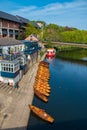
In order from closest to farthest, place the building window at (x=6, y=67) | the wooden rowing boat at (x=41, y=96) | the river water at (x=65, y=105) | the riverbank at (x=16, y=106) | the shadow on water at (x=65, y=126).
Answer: the riverbank at (x=16, y=106), the shadow on water at (x=65, y=126), the river water at (x=65, y=105), the wooden rowing boat at (x=41, y=96), the building window at (x=6, y=67)

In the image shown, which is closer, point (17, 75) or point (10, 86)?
point (10, 86)

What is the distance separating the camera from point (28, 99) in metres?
38.2

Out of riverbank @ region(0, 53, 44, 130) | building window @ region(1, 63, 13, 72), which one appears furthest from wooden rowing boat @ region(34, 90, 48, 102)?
building window @ region(1, 63, 13, 72)

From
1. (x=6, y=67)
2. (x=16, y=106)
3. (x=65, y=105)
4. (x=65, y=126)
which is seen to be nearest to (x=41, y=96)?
(x=65, y=105)

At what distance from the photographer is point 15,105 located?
114 ft

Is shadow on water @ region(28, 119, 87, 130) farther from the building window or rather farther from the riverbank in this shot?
the building window

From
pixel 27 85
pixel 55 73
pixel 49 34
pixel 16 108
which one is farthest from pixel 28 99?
pixel 49 34

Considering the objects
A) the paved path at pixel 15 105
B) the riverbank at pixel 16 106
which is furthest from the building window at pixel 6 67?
the riverbank at pixel 16 106

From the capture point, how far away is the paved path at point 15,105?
29.1m

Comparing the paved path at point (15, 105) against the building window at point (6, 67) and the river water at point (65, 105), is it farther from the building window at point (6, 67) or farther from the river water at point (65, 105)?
the building window at point (6, 67)

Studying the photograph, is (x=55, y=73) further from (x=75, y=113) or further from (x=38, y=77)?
(x=75, y=113)

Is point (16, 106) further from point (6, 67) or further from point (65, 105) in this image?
point (6, 67)

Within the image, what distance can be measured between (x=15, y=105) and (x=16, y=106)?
1.10 feet

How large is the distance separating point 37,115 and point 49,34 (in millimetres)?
119353
